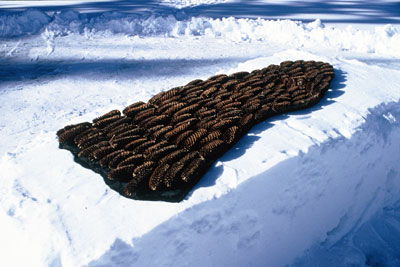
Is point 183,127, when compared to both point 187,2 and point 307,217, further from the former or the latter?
point 187,2

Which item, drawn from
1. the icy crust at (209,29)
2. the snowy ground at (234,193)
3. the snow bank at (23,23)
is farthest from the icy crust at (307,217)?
the snow bank at (23,23)

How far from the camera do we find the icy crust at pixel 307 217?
72.7 inches

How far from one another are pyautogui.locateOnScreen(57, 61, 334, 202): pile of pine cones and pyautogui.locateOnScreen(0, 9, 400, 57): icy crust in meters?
3.78

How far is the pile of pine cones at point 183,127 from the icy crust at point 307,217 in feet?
1.00

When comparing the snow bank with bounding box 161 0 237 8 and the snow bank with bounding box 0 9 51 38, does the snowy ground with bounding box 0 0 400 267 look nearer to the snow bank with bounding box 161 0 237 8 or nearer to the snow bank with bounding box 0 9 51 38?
the snow bank with bounding box 0 9 51 38

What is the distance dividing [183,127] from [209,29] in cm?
586

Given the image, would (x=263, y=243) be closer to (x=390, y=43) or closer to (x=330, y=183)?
(x=330, y=183)

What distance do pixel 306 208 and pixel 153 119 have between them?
52.2 inches

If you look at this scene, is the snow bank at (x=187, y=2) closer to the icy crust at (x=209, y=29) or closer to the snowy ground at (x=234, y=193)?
the icy crust at (x=209, y=29)

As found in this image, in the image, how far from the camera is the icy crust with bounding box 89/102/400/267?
1.85 metres

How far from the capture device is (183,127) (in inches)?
97.7

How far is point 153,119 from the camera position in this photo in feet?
8.64

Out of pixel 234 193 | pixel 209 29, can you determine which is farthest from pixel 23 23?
pixel 234 193

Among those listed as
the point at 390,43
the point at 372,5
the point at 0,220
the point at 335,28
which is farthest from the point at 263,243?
the point at 372,5
